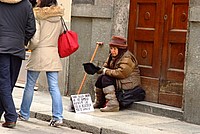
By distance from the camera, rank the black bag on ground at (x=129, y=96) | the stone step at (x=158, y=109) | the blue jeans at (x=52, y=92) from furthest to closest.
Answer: the black bag on ground at (x=129, y=96), the stone step at (x=158, y=109), the blue jeans at (x=52, y=92)

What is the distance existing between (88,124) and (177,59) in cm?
183

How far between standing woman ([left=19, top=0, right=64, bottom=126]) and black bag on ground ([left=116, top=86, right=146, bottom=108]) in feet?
4.33

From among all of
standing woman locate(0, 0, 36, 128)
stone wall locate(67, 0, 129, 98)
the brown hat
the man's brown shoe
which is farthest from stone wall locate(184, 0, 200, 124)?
the man's brown shoe

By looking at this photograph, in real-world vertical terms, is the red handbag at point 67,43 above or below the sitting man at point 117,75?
above

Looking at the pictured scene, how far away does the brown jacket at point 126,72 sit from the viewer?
8977mm

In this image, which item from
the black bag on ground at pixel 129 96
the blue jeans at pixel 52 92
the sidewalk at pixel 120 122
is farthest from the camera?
the black bag on ground at pixel 129 96

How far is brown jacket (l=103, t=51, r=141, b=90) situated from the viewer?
898 centimetres

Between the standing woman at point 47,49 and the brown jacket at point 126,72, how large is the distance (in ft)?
4.16

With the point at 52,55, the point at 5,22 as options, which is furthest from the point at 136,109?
the point at 5,22

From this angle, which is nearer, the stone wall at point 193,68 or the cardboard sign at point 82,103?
the stone wall at point 193,68

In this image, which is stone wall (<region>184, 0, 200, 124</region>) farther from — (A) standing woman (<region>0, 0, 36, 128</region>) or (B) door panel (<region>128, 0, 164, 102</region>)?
(A) standing woman (<region>0, 0, 36, 128</region>)

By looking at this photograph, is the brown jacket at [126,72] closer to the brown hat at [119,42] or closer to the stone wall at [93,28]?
the brown hat at [119,42]


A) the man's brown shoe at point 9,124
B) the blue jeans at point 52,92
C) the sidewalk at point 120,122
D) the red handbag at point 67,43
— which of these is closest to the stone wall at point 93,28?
the sidewalk at point 120,122

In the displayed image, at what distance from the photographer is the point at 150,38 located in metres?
9.27
